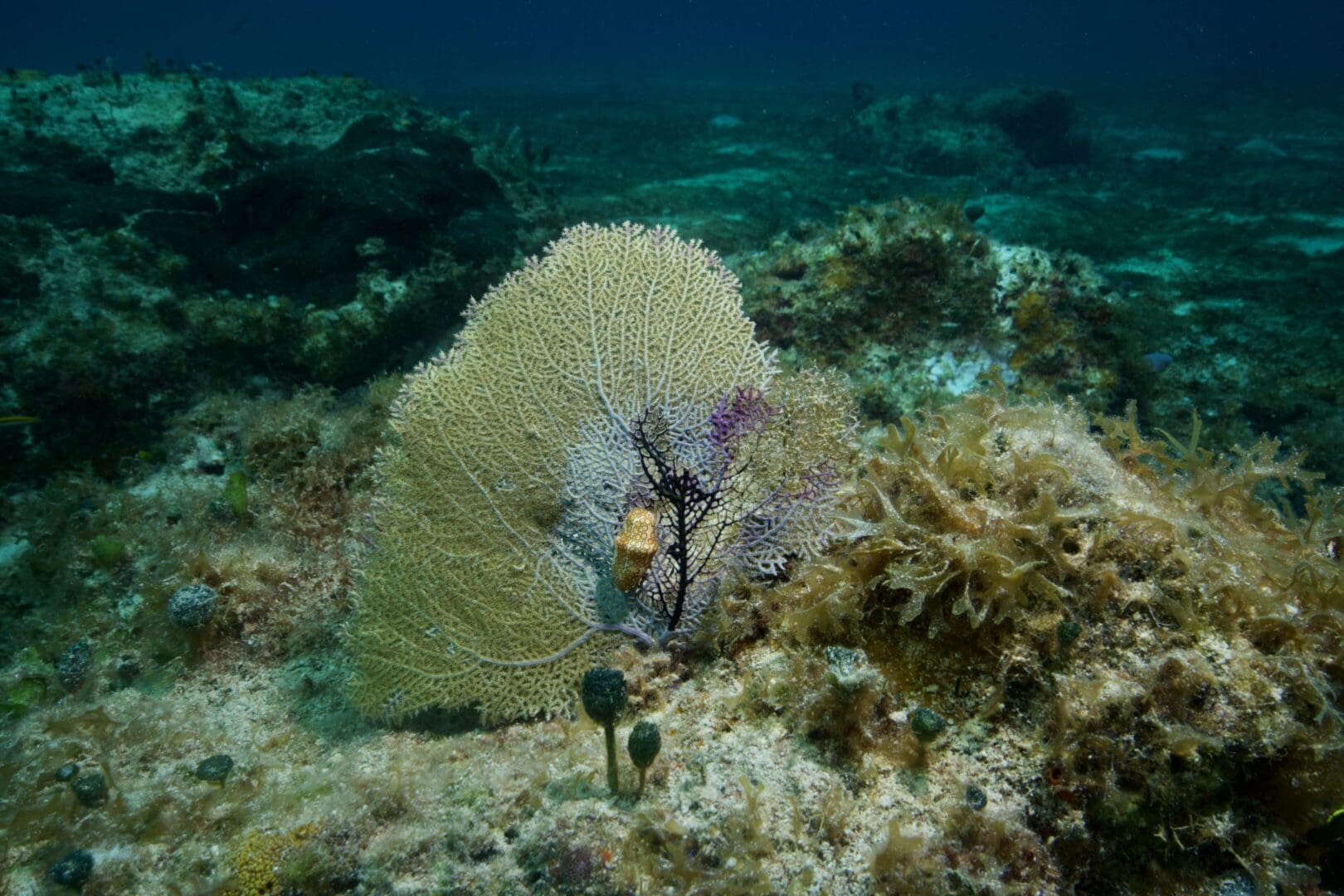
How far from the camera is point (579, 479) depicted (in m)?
3.23

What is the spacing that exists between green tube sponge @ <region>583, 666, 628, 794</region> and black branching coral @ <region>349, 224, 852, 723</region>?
56 centimetres

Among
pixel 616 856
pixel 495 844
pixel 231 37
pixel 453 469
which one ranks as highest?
pixel 231 37

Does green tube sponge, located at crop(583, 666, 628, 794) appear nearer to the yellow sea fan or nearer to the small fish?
the yellow sea fan

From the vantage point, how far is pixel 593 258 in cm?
361

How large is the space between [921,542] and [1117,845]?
1.12 m

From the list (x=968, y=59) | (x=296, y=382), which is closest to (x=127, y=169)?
(x=296, y=382)

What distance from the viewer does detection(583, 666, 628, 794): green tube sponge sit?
227cm

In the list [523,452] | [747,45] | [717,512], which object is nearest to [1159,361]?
[717,512]

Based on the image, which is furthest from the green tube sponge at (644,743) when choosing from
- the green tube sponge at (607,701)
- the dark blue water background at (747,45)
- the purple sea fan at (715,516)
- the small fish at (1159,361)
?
the dark blue water background at (747,45)

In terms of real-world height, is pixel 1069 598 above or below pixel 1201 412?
above

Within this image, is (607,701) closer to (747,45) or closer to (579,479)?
(579,479)

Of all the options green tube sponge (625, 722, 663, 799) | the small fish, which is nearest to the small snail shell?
green tube sponge (625, 722, 663, 799)

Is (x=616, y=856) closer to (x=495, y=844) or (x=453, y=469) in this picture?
(x=495, y=844)

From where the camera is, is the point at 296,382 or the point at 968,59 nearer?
the point at 296,382
